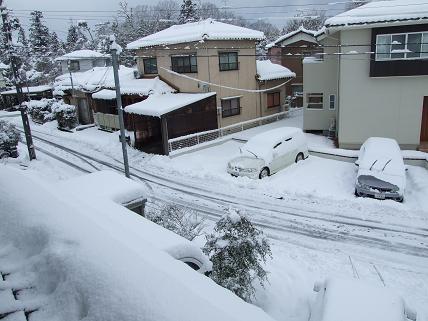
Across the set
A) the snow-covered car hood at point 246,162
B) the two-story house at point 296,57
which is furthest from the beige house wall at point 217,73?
the two-story house at point 296,57

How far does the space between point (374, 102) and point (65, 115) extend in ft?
80.8

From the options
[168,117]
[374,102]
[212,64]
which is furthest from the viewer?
[212,64]

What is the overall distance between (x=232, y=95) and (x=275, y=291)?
768 inches

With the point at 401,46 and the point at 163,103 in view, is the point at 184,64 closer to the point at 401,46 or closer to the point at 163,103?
the point at 163,103

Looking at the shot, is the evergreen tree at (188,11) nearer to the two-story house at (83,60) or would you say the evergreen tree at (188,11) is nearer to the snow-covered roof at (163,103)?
the two-story house at (83,60)

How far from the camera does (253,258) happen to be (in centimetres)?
734

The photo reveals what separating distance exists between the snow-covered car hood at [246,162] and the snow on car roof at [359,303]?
9875mm

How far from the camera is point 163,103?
75.7 feet

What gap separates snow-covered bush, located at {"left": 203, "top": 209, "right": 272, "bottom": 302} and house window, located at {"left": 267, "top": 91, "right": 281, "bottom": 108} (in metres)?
24.2

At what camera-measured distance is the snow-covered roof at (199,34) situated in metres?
23.9

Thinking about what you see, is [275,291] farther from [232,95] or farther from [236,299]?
[232,95]

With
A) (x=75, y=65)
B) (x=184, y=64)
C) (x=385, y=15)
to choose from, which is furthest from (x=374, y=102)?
(x=75, y=65)

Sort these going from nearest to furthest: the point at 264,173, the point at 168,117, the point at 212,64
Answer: the point at 264,173
the point at 168,117
the point at 212,64

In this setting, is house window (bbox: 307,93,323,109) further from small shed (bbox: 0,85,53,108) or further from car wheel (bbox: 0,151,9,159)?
small shed (bbox: 0,85,53,108)
